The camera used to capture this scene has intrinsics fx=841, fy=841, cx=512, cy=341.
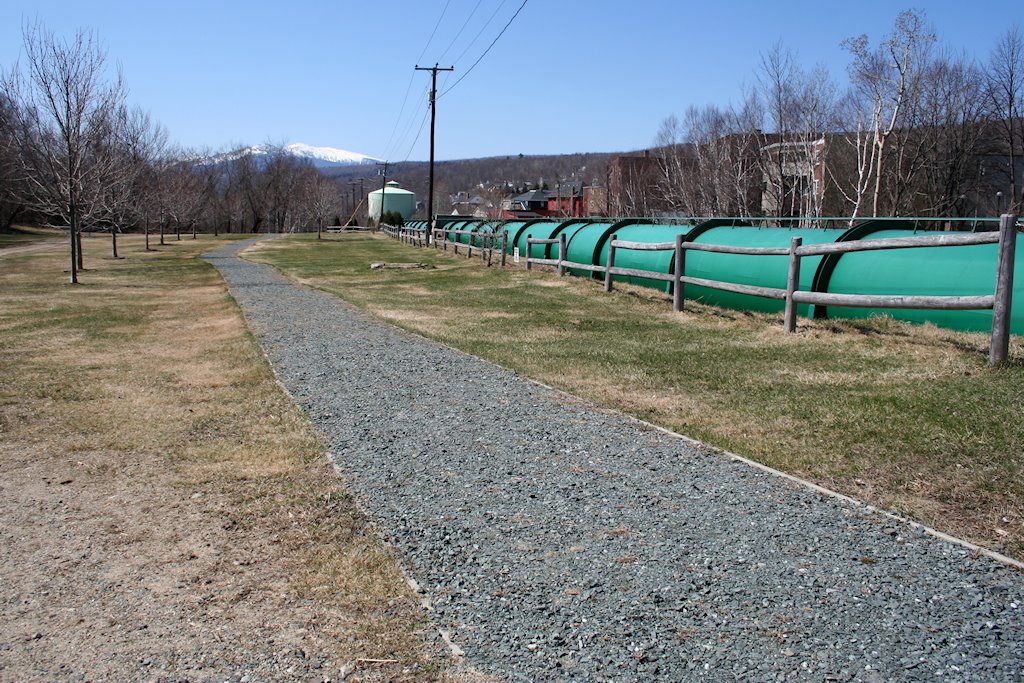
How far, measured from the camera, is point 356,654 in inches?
127

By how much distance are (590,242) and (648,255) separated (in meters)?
3.65

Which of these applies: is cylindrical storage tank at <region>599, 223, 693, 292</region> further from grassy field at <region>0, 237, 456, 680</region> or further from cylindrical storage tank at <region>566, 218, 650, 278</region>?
grassy field at <region>0, 237, 456, 680</region>

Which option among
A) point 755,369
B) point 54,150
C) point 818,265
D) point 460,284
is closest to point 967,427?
point 755,369

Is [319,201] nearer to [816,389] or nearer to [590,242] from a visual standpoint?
[590,242]

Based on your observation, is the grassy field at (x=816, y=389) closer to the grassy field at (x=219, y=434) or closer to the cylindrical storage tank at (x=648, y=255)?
the cylindrical storage tank at (x=648, y=255)

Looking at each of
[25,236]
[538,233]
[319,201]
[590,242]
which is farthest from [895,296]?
[319,201]

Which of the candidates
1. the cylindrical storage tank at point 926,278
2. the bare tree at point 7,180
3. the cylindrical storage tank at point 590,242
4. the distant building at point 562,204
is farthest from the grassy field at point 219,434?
the distant building at point 562,204

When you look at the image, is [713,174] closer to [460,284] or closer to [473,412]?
[460,284]

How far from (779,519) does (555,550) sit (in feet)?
4.02

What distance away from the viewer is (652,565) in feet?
12.7

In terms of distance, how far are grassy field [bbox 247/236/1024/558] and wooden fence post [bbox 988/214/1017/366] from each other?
0.17m

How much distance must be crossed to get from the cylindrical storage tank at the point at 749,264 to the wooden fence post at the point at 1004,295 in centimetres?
433

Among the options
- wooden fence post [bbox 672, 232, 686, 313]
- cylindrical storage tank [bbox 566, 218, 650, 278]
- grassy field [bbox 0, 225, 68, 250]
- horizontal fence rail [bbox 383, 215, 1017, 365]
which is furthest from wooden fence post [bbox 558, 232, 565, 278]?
grassy field [bbox 0, 225, 68, 250]

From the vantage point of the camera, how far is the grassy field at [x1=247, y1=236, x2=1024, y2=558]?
481 centimetres
